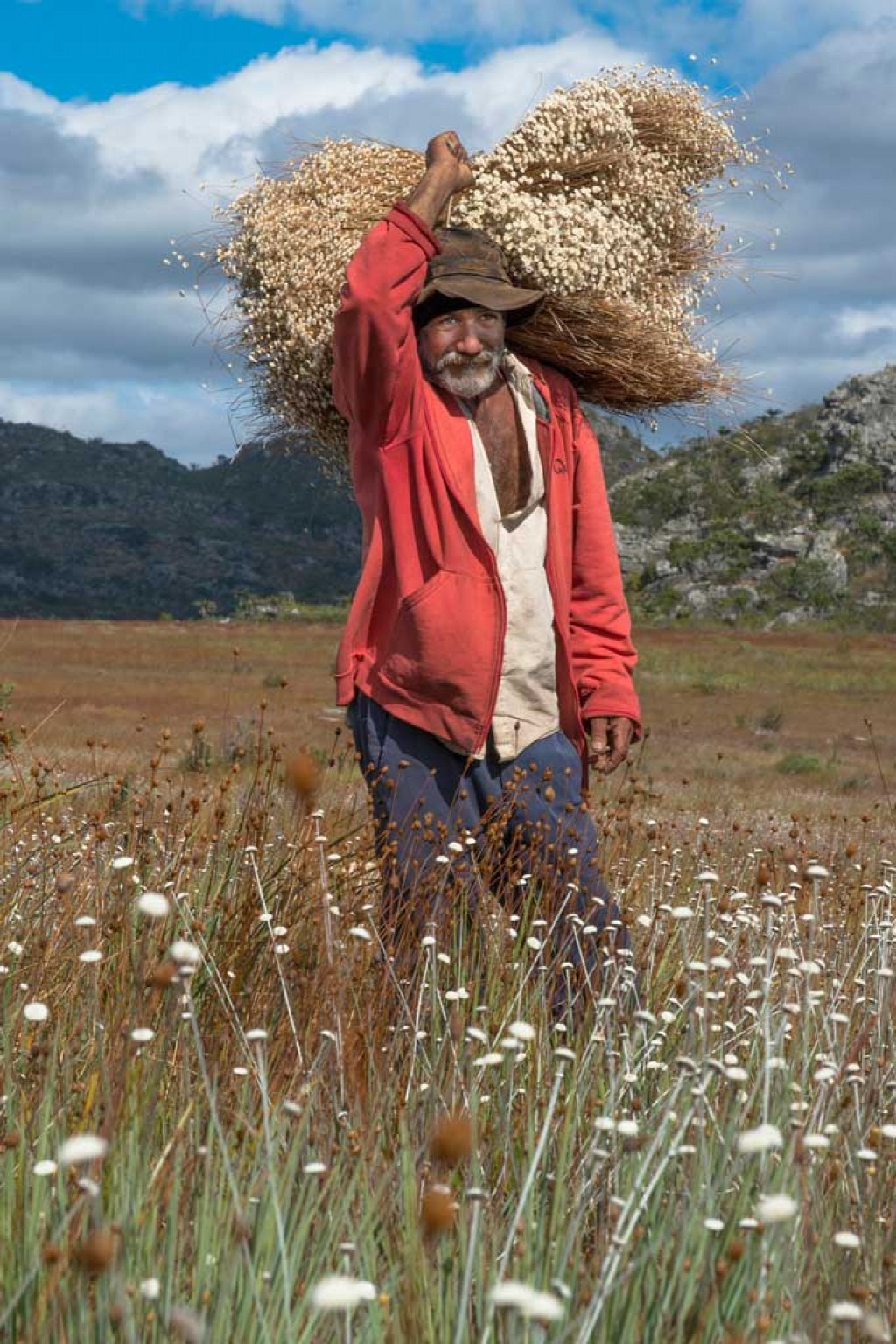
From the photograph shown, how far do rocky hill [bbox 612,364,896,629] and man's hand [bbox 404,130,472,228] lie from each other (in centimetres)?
6300

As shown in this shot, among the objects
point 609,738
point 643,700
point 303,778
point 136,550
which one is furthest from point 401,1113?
point 136,550

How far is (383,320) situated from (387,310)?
0.03m

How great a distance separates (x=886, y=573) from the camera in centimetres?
8538

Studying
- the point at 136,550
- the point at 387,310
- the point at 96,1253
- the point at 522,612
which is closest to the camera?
the point at 96,1253

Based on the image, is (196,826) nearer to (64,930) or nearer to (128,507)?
(64,930)

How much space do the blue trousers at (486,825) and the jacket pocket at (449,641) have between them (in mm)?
160

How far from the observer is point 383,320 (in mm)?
4125

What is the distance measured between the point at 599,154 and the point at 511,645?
155 centimetres

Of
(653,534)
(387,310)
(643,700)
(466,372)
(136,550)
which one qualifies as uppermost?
(136,550)

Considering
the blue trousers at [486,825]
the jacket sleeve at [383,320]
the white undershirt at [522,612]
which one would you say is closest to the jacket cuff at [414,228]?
the jacket sleeve at [383,320]

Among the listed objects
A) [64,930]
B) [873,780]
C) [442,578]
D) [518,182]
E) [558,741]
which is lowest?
[873,780]

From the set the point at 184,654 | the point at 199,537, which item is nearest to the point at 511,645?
the point at 184,654

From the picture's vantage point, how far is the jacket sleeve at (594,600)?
4754 millimetres

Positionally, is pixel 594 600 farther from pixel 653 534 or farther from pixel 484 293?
pixel 653 534
